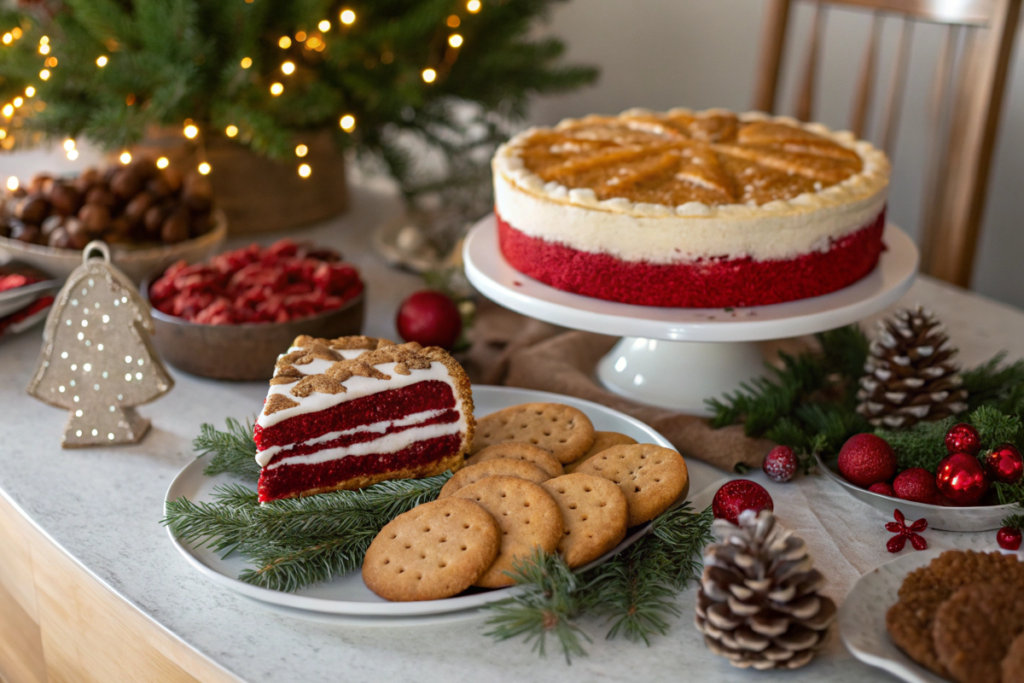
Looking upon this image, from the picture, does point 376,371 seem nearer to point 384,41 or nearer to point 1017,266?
point 384,41

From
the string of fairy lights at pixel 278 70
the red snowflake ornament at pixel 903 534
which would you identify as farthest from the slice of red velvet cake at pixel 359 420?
the string of fairy lights at pixel 278 70

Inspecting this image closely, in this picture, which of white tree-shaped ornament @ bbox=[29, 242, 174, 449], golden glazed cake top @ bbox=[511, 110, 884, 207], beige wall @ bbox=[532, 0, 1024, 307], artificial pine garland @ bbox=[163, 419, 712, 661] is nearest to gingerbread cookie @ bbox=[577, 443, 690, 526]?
artificial pine garland @ bbox=[163, 419, 712, 661]

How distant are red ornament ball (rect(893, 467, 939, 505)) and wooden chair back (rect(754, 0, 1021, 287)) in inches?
39.6

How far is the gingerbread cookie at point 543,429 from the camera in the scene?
3.54ft

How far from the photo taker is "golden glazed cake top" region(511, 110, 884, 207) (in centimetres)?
126

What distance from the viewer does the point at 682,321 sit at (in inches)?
45.9

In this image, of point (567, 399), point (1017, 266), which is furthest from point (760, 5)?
point (567, 399)

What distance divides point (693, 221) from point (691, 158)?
23 cm

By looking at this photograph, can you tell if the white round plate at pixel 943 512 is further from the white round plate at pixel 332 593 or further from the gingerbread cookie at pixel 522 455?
the gingerbread cookie at pixel 522 455

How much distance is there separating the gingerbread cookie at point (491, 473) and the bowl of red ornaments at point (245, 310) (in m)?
0.44

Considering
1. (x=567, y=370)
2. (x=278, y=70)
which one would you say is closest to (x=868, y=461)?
(x=567, y=370)

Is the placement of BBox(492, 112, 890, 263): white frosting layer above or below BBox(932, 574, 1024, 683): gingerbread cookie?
above

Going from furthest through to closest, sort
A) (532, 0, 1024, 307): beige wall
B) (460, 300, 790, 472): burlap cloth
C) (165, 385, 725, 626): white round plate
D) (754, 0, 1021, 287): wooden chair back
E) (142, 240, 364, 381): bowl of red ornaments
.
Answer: (532, 0, 1024, 307): beige wall, (754, 0, 1021, 287): wooden chair back, (142, 240, 364, 381): bowl of red ornaments, (460, 300, 790, 472): burlap cloth, (165, 385, 725, 626): white round plate

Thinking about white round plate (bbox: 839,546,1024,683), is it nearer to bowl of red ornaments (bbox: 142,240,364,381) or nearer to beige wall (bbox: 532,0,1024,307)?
bowl of red ornaments (bbox: 142,240,364,381)
